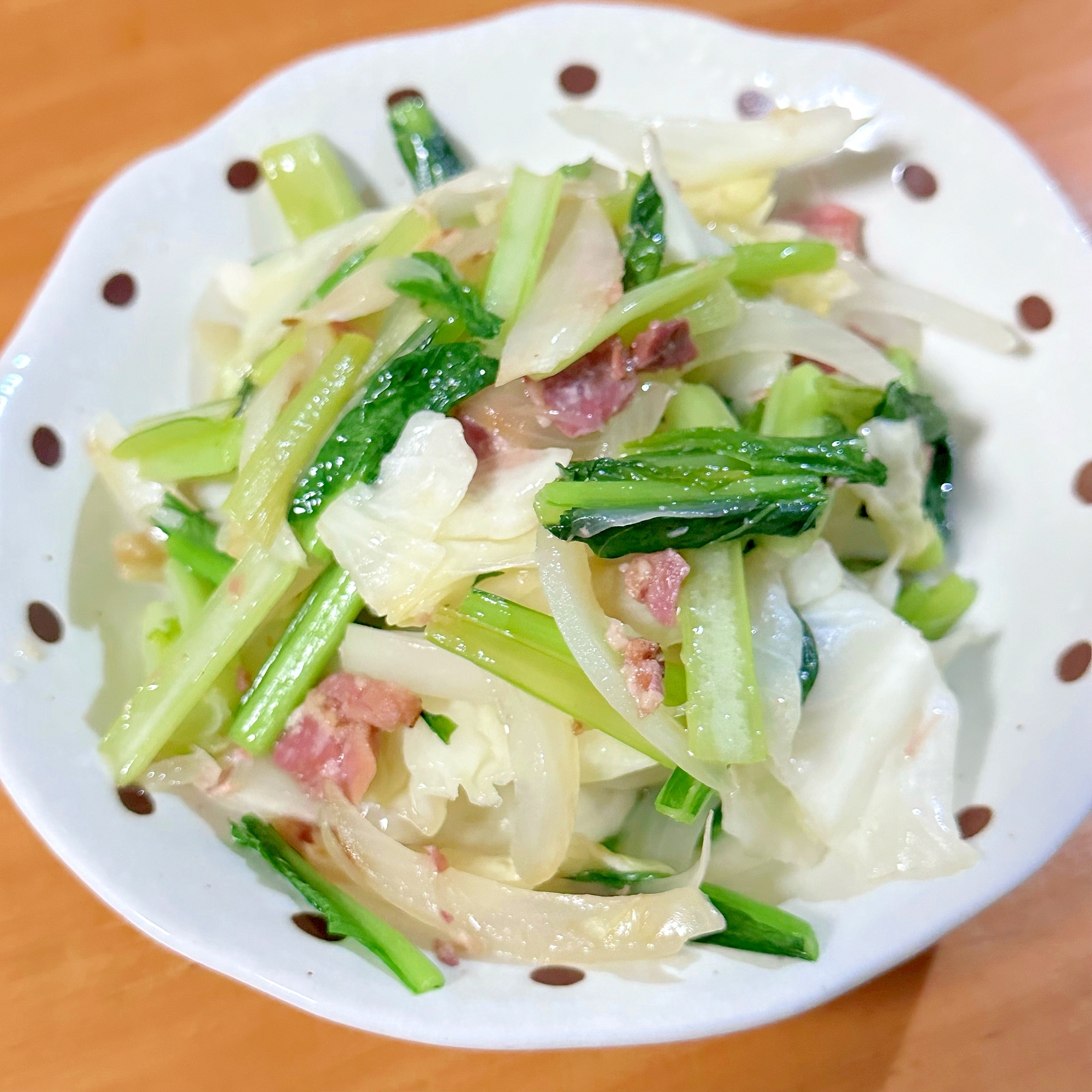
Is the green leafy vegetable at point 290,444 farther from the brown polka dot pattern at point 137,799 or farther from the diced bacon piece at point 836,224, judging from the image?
the diced bacon piece at point 836,224

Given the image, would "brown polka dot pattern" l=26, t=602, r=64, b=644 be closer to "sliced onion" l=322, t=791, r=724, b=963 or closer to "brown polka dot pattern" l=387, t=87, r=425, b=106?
"sliced onion" l=322, t=791, r=724, b=963

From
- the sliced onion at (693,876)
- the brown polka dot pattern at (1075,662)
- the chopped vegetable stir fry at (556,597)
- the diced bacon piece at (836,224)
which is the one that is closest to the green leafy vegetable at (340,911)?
the chopped vegetable stir fry at (556,597)

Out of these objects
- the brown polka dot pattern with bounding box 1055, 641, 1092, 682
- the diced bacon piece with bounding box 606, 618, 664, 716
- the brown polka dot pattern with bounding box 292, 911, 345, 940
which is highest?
the diced bacon piece with bounding box 606, 618, 664, 716

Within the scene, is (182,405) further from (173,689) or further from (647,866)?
(647,866)

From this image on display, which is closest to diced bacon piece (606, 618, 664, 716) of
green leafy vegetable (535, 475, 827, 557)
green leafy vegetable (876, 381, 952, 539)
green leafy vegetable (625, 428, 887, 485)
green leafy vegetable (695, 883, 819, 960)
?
green leafy vegetable (535, 475, 827, 557)

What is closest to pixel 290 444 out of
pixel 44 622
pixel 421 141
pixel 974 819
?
pixel 44 622
